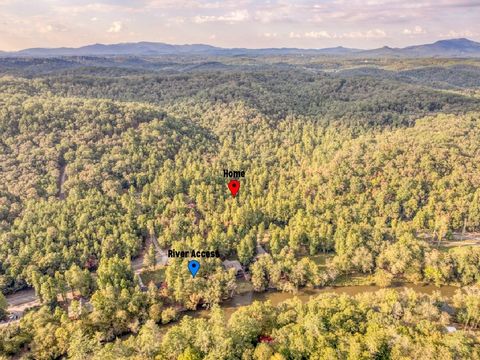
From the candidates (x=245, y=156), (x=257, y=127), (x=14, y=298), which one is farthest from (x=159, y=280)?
(x=257, y=127)

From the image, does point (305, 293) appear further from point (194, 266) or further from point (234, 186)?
point (234, 186)

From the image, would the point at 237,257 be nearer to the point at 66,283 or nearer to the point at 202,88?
the point at 66,283

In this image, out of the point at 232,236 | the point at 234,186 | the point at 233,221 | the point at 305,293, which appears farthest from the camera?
the point at 234,186

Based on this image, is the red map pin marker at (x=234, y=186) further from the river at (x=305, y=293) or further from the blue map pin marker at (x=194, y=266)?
the river at (x=305, y=293)

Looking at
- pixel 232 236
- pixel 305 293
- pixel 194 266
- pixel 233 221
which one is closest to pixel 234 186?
pixel 233 221

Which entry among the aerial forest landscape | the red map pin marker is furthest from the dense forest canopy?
the red map pin marker

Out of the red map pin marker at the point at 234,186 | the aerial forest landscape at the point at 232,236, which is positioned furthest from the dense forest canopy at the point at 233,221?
the red map pin marker at the point at 234,186
